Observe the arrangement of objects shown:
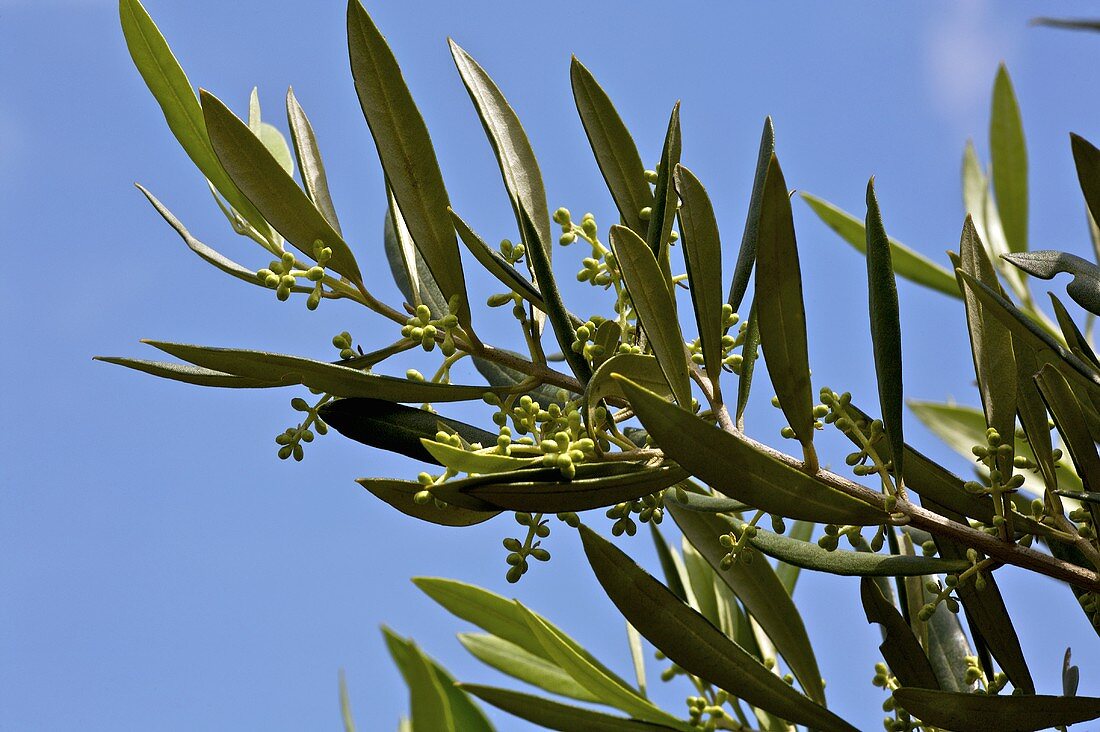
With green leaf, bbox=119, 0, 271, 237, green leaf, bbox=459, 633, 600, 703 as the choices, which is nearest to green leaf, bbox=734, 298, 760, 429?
green leaf, bbox=119, 0, 271, 237

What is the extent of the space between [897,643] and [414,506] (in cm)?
65

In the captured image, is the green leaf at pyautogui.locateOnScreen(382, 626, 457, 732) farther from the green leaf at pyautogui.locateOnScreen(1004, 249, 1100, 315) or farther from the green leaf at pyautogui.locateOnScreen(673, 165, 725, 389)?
the green leaf at pyautogui.locateOnScreen(1004, 249, 1100, 315)

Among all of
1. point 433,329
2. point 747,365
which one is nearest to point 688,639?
point 747,365

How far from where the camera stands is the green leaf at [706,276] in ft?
3.70

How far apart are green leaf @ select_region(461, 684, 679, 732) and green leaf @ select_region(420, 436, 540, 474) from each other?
0.48 m

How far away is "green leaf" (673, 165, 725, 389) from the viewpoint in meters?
1.13

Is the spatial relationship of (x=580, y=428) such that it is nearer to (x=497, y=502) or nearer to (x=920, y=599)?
(x=497, y=502)

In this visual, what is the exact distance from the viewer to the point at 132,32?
4.23 ft

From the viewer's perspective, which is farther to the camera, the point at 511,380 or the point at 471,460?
the point at 511,380

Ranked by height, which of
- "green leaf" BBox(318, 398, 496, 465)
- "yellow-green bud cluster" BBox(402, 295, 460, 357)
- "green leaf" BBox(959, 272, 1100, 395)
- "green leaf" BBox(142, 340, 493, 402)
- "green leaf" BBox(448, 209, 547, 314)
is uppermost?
"green leaf" BBox(448, 209, 547, 314)

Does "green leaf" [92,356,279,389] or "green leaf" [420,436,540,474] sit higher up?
"green leaf" [92,356,279,389]

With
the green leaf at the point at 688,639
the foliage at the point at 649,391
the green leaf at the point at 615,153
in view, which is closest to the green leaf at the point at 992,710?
the foliage at the point at 649,391

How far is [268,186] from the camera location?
1.20 meters

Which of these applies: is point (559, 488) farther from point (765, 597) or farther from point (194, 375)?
point (765, 597)
